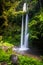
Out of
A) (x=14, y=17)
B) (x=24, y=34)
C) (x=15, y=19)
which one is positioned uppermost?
(x=14, y=17)

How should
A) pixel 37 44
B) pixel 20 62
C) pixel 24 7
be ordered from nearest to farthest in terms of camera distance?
pixel 20 62 → pixel 37 44 → pixel 24 7

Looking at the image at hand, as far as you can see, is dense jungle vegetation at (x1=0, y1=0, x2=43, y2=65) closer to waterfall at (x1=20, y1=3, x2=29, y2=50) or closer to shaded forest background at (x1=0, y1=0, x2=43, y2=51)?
shaded forest background at (x1=0, y1=0, x2=43, y2=51)

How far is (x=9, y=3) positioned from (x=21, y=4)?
1.74m

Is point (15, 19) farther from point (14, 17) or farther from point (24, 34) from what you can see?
point (24, 34)

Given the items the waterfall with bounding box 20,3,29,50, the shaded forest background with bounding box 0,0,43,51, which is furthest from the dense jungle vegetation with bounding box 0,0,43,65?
the waterfall with bounding box 20,3,29,50

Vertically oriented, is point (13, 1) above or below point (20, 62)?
above

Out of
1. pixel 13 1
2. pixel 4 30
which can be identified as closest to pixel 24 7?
pixel 13 1

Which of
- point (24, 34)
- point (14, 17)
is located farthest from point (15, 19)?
point (24, 34)

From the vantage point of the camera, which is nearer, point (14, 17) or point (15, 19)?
point (14, 17)

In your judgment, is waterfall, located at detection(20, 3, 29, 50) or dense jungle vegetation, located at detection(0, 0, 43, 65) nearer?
dense jungle vegetation, located at detection(0, 0, 43, 65)

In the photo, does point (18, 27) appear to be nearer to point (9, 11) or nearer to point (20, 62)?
point (9, 11)

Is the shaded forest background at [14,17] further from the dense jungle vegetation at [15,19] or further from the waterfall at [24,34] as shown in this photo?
the waterfall at [24,34]

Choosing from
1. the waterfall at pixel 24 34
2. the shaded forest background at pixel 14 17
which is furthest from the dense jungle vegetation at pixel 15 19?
the waterfall at pixel 24 34

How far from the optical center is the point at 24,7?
699 inches
